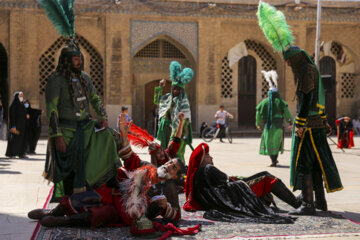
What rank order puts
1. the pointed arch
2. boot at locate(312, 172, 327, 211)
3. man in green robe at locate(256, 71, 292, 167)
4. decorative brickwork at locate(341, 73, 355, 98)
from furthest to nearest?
decorative brickwork at locate(341, 73, 355, 98) → the pointed arch → man in green robe at locate(256, 71, 292, 167) → boot at locate(312, 172, 327, 211)

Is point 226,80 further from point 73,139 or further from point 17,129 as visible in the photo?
point 73,139

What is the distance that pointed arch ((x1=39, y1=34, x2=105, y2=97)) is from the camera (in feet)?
60.7

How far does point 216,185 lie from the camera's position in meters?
4.39

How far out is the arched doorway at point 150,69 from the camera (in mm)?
19672

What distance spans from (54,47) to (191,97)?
19.4 ft

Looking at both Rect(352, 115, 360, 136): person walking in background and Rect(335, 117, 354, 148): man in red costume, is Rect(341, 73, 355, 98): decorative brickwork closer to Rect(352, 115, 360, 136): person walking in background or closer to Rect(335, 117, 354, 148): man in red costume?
Rect(352, 115, 360, 136): person walking in background

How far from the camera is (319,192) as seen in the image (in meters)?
4.55

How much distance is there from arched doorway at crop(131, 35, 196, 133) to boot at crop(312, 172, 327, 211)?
594 inches

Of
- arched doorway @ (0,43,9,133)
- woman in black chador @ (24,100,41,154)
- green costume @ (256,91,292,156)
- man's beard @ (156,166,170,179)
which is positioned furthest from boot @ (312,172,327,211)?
arched doorway @ (0,43,9,133)

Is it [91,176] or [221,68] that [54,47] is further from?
[91,176]

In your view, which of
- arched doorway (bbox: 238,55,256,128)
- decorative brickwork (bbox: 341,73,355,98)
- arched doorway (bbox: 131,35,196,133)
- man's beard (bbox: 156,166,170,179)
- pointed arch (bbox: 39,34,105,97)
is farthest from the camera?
decorative brickwork (bbox: 341,73,355,98)

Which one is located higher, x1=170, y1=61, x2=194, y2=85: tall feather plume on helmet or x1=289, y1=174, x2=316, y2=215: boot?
x1=170, y1=61, x2=194, y2=85: tall feather plume on helmet

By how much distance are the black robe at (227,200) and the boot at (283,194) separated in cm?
26

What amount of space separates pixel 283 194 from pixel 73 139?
1993 mm
